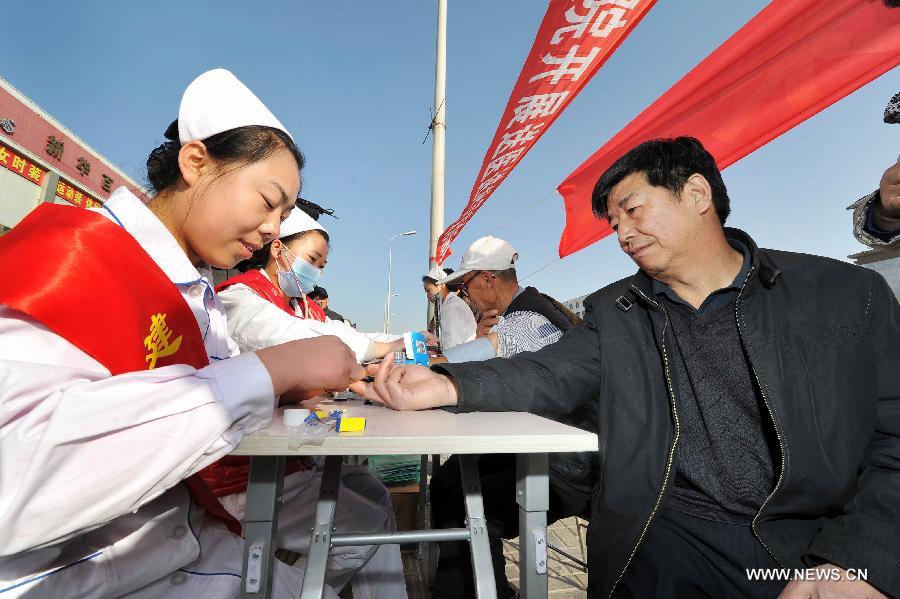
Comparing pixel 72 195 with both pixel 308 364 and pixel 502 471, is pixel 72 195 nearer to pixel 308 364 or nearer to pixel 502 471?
pixel 502 471

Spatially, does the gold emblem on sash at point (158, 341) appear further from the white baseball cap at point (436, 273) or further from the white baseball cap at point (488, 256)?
the white baseball cap at point (436, 273)

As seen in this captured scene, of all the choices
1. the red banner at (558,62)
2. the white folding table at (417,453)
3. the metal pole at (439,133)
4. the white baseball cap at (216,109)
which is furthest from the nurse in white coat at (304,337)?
the metal pole at (439,133)

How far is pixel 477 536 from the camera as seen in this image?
118 cm

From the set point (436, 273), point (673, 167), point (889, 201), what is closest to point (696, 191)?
point (673, 167)

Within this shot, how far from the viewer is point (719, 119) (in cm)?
276

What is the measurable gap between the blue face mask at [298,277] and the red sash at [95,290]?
2170mm

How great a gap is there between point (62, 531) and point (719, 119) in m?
3.61

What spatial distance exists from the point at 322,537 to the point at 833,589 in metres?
1.34

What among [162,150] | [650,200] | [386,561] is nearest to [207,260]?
[162,150]

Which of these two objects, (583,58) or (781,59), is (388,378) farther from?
(583,58)

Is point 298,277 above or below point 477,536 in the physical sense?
above

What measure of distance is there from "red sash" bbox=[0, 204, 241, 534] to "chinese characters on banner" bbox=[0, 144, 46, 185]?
1698 centimetres

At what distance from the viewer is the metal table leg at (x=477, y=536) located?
1.09m

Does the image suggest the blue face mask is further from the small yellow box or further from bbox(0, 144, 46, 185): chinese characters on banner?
bbox(0, 144, 46, 185): chinese characters on banner
